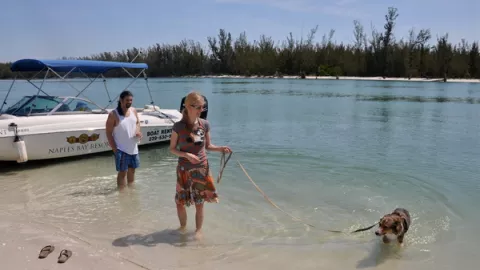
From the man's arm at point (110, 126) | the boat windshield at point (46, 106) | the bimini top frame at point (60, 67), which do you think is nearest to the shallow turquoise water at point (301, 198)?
the man's arm at point (110, 126)

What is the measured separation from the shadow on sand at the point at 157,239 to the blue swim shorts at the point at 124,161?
182cm

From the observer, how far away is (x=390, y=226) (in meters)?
4.57

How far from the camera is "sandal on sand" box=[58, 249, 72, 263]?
4062 millimetres

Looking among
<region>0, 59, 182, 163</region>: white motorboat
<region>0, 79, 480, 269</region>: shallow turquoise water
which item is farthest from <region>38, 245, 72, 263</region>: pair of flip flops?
<region>0, 59, 182, 163</region>: white motorboat

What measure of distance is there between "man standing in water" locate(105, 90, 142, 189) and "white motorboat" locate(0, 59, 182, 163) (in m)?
2.81

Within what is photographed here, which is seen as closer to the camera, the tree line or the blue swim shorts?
the blue swim shorts

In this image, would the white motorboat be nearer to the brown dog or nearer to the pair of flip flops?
the pair of flip flops

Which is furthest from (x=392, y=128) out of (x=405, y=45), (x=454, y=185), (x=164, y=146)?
(x=405, y=45)

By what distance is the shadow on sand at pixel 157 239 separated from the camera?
4.71 metres

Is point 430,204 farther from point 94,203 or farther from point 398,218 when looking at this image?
point 94,203

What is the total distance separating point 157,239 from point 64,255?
108 cm

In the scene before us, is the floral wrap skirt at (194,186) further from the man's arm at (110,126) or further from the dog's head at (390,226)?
the man's arm at (110,126)

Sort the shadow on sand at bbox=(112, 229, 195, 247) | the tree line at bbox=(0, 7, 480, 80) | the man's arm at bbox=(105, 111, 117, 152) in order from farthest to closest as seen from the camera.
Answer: the tree line at bbox=(0, 7, 480, 80), the man's arm at bbox=(105, 111, 117, 152), the shadow on sand at bbox=(112, 229, 195, 247)

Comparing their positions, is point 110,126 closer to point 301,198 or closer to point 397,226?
point 301,198
